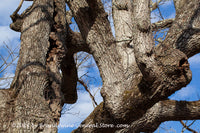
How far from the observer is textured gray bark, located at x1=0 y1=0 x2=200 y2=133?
7.32ft

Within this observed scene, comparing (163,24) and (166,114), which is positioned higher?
(163,24)

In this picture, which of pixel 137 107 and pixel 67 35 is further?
pixel 67 35

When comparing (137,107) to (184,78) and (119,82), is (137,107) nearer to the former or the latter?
(119,82)

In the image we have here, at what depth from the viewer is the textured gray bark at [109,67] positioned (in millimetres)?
2232

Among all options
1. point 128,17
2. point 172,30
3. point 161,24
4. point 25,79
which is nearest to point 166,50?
point 172,30

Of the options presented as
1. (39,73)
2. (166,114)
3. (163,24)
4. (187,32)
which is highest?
(163,24)

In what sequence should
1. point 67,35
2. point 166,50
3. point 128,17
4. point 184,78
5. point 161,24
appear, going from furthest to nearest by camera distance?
point 161,24 < point 128,17 < point 67,35 < point 166,50 < point 184,78

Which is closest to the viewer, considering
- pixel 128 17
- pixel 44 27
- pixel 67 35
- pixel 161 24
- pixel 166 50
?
pixel 166 50

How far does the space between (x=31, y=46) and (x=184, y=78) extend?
6.82 ft

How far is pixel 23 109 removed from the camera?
2.34 meters

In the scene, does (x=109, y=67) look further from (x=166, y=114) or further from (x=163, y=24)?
(x=163, y=24)

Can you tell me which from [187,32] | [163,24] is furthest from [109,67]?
[163,24]

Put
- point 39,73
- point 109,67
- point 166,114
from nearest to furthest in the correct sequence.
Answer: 1. point 39,73
2. point 109,67
3. point 166,114

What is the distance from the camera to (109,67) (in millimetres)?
2834
